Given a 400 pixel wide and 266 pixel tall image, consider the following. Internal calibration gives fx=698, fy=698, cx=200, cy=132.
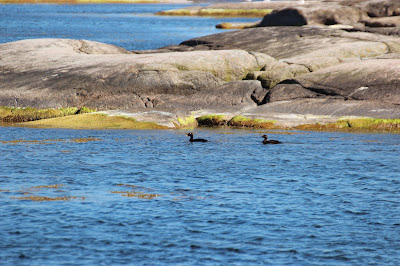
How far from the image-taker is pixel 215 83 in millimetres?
35656

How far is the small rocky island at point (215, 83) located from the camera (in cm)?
3228

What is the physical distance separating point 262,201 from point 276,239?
10.8ft

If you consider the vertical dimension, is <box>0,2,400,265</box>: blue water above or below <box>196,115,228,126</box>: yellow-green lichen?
below

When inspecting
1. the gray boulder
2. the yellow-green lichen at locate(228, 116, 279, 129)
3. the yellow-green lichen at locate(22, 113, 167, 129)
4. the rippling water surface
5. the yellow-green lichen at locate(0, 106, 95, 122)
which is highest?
the gray boulder

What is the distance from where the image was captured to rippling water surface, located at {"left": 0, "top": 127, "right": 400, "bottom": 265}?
14578 millimetres

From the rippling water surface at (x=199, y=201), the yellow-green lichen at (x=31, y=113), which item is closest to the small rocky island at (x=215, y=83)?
the yellow-green lichen at (x=31, y=113)

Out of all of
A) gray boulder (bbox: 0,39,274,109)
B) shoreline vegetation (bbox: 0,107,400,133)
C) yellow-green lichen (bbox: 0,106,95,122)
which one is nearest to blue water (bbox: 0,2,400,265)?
shoreline vegetation (bbox: 0,107,400,133)

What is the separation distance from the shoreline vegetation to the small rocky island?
0.35 ft

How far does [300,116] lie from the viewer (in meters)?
32.1

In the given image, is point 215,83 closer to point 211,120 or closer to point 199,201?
point 211,120

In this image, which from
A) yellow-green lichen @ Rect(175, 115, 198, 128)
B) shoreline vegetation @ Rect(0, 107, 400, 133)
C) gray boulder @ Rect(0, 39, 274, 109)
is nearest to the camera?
shoreline vegetation @ Rect(0, 107, 400, 133)

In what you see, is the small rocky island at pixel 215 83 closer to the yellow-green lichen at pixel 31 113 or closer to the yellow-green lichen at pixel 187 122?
the yellow-green lichen at pixel 187 122

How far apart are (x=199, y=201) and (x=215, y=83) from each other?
17730 millimetres

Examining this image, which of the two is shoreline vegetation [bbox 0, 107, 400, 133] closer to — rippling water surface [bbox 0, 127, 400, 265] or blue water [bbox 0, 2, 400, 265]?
blue water [bbox 0, 2, 400, 265]
